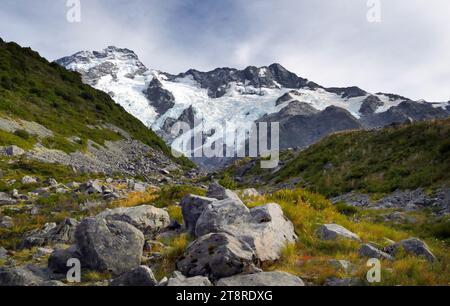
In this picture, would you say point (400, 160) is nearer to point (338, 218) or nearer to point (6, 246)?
point (338, 218)

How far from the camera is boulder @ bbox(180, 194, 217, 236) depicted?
10.9 metres

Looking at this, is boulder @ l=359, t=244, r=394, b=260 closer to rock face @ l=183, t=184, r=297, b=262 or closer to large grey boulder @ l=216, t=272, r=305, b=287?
rock face @ l=183, t=184, r=297, b=262

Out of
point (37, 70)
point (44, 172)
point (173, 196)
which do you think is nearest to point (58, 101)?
point (37, 70)

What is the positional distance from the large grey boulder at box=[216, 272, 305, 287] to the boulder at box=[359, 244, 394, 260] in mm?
2566

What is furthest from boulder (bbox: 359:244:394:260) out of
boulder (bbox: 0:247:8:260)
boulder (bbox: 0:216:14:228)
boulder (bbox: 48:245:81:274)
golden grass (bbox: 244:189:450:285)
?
boulder (bbox: 0:216:14:228)

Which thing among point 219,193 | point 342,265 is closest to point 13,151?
point 219,193

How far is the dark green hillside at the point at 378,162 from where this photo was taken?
2223cm

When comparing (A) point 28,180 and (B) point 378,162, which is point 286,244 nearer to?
(B) point 378,162

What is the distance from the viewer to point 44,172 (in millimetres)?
29453

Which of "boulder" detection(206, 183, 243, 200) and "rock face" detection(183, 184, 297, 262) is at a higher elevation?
"boulder" detection(206, 183, 243, 200)

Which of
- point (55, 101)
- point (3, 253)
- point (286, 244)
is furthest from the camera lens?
point (55, 101)

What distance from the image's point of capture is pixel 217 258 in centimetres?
757

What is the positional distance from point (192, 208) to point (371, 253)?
186 inches

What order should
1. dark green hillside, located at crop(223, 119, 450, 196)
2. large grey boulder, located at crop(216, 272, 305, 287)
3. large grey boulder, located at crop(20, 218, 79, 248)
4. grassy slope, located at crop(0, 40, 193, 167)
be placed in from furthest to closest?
grassy slope, located at crop(0, 40, 193, 167) → dark green hillside, located at crop(223, 119, 450, 196) → large grey boulder, located at crop(20, 218, 79, 248) → large grey boulder, located at crop(216, 272, 305, 287)
